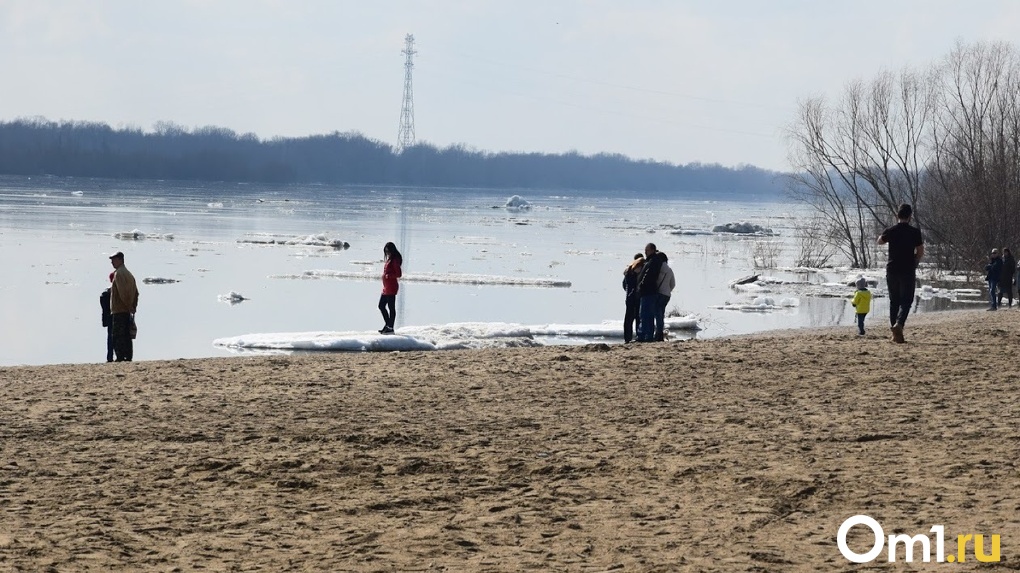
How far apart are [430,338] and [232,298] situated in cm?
898

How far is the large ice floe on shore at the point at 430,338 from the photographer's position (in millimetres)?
18391

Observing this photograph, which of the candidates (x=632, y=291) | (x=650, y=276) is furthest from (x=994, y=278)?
(x=650, y=276)

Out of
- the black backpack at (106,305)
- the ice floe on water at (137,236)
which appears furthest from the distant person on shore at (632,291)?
the ice floe on water at (137,236)

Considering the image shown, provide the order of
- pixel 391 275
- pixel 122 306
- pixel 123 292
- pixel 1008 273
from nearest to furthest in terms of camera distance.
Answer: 1. pixel 123 292
2. pixel 122 306
3. pixel 391 275
4. pixel 1008 273

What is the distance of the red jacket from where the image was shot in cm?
1911

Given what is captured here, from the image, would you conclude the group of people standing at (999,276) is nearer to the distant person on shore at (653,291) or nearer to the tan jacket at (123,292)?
the distant person on shore at (653,291)

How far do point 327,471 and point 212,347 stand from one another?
40.0ft

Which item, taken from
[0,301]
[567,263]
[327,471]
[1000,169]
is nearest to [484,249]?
[567,263]

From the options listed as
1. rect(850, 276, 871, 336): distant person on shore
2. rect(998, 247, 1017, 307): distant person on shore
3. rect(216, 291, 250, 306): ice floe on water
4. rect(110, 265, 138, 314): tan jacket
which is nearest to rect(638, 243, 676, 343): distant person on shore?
rect(850, 276, 871, 336): distant person on shore

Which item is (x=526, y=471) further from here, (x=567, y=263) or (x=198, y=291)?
(x=567, y=263)

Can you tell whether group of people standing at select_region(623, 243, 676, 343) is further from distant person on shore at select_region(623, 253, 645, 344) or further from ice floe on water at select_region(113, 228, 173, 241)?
ice floe on water at select_region(113, 228, 173, 241)

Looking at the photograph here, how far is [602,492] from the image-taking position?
25.0 feet

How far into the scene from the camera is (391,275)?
63.0 ft

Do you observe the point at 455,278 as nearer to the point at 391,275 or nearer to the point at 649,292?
the point at 391,275
